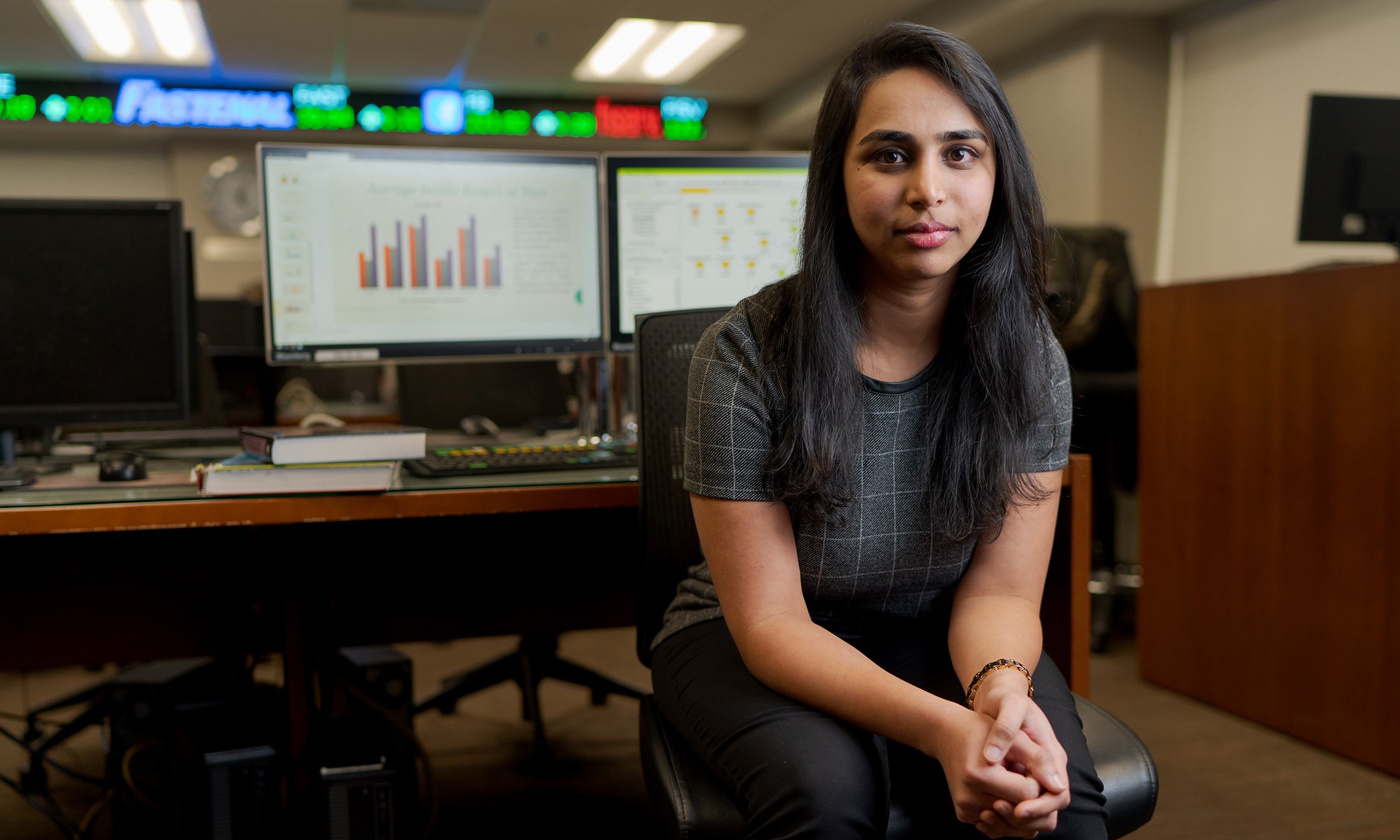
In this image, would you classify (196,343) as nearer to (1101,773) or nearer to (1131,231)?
(1101,773)

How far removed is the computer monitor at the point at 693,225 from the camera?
174 centimetres

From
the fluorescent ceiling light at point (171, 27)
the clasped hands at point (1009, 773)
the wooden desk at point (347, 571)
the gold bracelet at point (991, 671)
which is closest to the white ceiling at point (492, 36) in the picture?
the fluorescent ceiling light at point (171, 27)

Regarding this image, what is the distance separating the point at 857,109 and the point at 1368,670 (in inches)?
67.0

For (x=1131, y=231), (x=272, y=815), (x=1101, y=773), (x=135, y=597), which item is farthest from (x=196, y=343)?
(x=1131, y=231)

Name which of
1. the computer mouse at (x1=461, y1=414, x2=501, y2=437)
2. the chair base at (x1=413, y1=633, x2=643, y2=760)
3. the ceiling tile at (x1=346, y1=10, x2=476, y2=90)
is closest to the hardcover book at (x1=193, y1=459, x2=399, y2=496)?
the computer mouse at (x1=461, y1=414, x2=501, y2=437)

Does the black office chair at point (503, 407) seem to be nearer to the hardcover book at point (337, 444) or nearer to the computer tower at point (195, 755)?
the computer tower at point (195, 755)

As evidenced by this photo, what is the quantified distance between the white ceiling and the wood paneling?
2.52 meters

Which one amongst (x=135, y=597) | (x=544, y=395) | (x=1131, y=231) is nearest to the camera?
(x=135, y=597)

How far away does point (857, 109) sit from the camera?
104 centimetres

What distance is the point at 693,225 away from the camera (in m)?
1.76

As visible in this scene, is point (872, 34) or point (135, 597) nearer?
point (872, 34)

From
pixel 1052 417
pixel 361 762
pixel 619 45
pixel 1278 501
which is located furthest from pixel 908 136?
pixel 619 45

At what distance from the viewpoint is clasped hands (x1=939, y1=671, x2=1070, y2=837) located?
0.83m

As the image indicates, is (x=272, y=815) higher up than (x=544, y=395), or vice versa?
(x=544, y=395)
